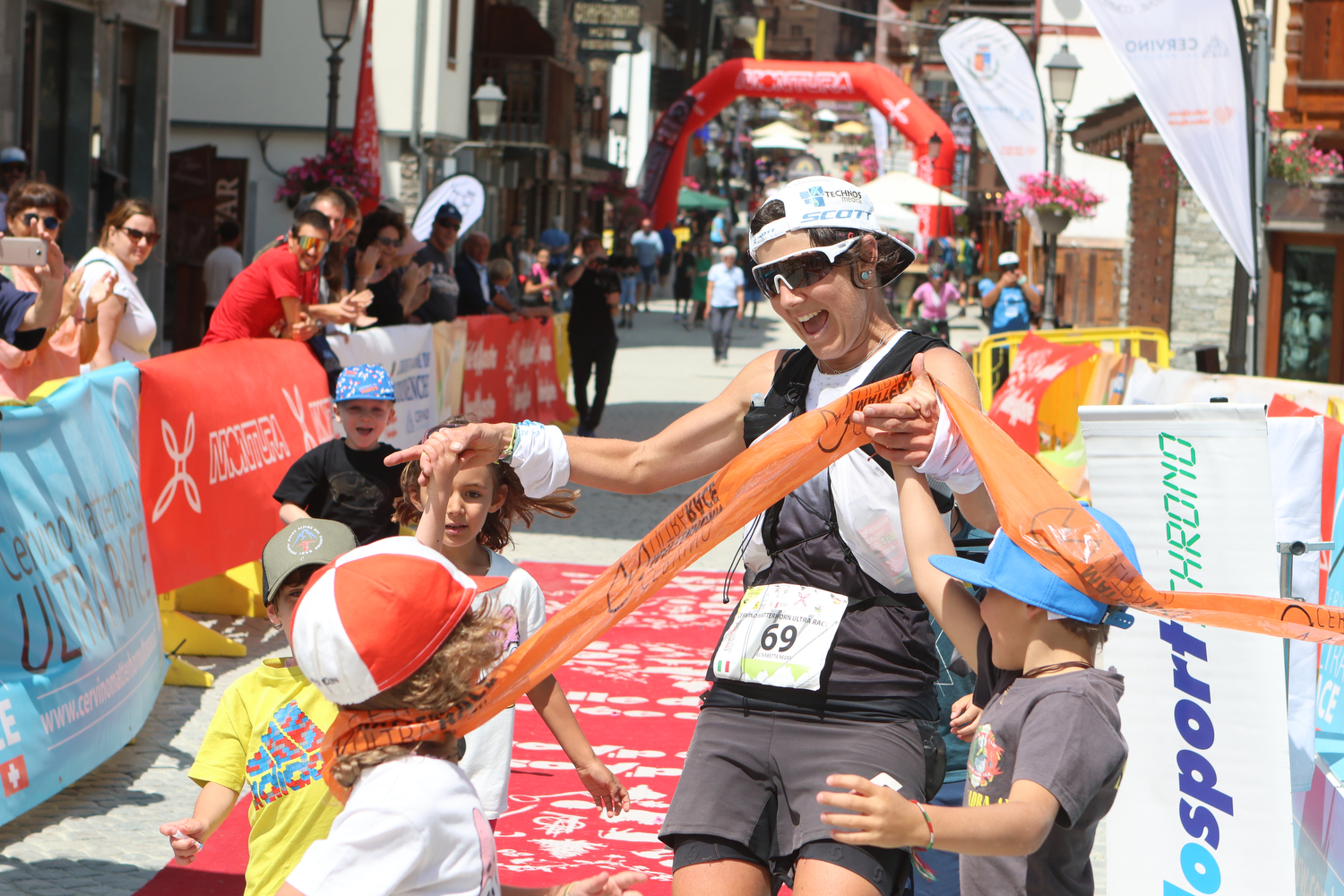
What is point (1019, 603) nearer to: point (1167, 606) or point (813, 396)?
point (1167, 606)

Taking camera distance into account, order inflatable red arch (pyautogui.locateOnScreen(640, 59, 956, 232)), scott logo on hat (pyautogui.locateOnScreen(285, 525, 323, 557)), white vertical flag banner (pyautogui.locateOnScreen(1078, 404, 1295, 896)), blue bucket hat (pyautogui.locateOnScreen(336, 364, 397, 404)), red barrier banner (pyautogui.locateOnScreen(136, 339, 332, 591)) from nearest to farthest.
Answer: scott logo on hat (pyautogui.locateOnScreen(285, 525, 323, 557)) → white vertical flag banner (pyautogui.locateOnScreen(1078, 404, 1295, 896)) → blue bucket hat (pyautogui.locateOnScreen(336, 364, 397, 404)) → red barrier banner (pyautogui.locateOnScreen(136, 339, 332, 591)) → inflatable red arch (pyautogui.locateOnScreen(640, 59, 956, 232))

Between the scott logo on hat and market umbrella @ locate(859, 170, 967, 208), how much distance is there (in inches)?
1040

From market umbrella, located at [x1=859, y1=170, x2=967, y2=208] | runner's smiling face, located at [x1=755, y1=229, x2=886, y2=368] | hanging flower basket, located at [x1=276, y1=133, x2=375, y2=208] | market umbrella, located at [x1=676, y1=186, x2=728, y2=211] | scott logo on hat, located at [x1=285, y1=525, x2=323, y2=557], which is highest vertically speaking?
market umbrella, located at [x1=676, y1=186, x2=728, y2=211]

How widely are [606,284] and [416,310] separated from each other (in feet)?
11.1

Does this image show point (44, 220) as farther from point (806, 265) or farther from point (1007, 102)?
point (1007, 102)

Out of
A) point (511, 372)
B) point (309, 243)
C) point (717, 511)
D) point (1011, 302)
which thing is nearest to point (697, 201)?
point (1011, 302)

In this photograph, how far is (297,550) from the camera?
3.37 m

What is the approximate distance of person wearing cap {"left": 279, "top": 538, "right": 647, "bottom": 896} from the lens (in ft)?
6.73

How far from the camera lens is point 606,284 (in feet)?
50.9

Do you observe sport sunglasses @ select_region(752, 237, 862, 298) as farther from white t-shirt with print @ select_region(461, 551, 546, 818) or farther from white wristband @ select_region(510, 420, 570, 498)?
white t-shirt with print @ select_region(461, 551, 546, 818)

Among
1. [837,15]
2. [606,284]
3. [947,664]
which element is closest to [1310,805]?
[947,664]

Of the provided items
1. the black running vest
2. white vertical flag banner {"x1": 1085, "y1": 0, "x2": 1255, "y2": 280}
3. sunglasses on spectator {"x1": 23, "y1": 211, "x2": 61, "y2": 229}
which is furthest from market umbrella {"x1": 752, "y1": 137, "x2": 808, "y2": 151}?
the black running vest

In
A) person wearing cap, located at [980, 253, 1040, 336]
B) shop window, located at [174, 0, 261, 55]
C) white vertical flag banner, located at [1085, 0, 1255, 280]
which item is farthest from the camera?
shop window, located at [174, 0, 261, 55]

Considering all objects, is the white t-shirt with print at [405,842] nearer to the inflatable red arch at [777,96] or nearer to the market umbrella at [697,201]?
the inflatable red arch at [777,96]
